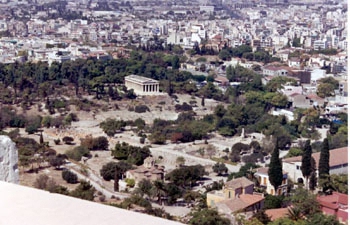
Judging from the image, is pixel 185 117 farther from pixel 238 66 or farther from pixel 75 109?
pixel 238 66

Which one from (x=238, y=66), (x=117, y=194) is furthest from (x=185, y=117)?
(x=117, y=194)

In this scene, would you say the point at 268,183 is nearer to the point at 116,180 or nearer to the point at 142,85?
the point at 116,180

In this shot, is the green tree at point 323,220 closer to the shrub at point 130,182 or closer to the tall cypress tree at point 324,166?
the tall cypress tree at point 324,166

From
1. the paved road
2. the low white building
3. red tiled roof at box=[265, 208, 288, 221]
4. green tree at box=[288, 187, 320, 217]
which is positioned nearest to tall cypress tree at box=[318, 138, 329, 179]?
green tree at box=[288, 187, 320, 217]

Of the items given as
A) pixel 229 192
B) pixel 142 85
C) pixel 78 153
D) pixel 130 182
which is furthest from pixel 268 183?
pixel 142 85

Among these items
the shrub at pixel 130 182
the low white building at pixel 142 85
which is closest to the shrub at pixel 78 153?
the shrub at pixel 130 182
